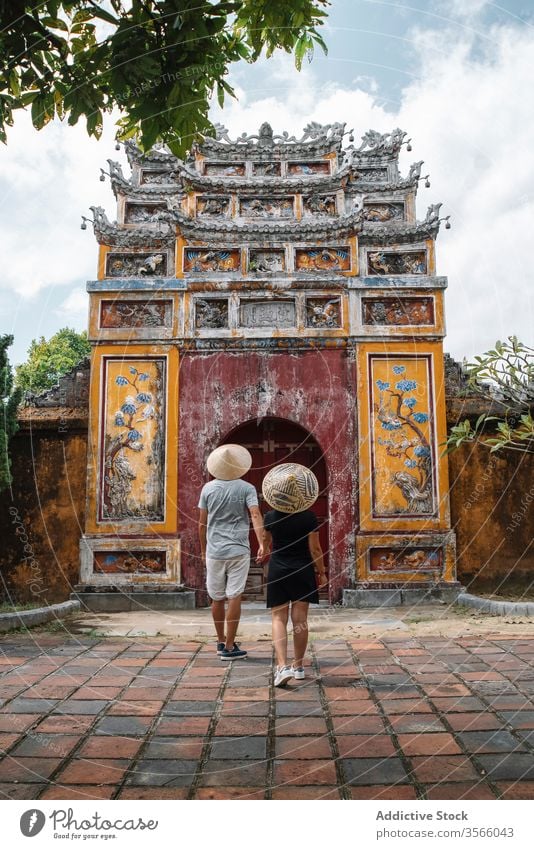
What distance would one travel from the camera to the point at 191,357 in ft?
29.4

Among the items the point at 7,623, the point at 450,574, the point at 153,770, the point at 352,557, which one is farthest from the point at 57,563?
the point at 153,770

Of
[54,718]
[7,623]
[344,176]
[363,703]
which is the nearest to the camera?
[54,718]

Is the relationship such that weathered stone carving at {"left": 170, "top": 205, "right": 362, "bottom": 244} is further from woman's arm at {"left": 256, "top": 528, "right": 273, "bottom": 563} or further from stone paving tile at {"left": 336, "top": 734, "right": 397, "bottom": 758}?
stone paving tile at {"left": 336, "top": 734, "right": 397, "bottom": 758}

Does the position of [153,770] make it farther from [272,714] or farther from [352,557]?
[352,557]

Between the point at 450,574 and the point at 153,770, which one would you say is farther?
the point at 450,574

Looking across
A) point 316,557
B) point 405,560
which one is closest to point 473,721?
point 316,557

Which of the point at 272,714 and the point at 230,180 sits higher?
the point at 230,180

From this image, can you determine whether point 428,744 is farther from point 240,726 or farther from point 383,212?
point 383,212

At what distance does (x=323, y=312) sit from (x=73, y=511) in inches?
170

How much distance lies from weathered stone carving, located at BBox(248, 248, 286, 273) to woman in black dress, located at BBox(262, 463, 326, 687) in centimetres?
553

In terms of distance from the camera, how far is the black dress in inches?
165

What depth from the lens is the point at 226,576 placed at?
16.1 feet

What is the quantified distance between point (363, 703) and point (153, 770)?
139 cm

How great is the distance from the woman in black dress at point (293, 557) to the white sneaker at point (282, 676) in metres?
0.06
